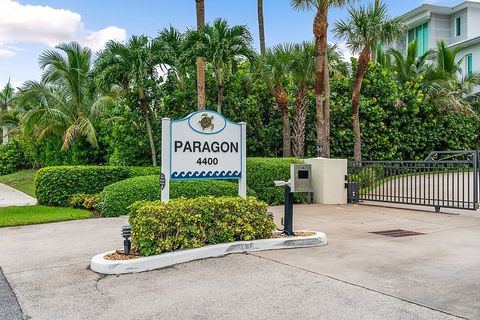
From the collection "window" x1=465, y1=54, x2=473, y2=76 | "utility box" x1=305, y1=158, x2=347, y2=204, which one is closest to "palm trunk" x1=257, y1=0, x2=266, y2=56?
"utility box" x1=305, y1=158, x2=347, y2=204

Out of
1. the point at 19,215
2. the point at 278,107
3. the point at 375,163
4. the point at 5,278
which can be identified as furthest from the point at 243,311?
the point at 278,107

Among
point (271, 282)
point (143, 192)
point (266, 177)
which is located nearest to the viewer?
point (271, 282)

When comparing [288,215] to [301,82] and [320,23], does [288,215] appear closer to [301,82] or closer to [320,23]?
[320,23]

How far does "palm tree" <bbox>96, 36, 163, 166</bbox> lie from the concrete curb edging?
8.23m

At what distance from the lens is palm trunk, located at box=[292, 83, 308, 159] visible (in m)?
16.4

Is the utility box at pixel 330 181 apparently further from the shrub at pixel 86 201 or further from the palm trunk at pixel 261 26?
the shrub at pixel 86 201

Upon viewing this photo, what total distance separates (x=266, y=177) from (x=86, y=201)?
5010 mm

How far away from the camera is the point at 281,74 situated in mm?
15227

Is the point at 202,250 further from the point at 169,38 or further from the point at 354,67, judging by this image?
the point at 354,67

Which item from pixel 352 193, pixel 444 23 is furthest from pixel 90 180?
pixel 444 23

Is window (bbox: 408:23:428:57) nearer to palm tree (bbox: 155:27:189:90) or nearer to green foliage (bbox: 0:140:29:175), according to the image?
palm tree (bbox: 155:27:189:90)

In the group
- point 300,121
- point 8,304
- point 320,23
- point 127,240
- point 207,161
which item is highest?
point 320,23

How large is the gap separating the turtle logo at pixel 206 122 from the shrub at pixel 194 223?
111 centimetres

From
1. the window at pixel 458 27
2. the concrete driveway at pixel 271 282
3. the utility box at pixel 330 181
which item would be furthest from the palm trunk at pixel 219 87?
the window at pixel 458 27
